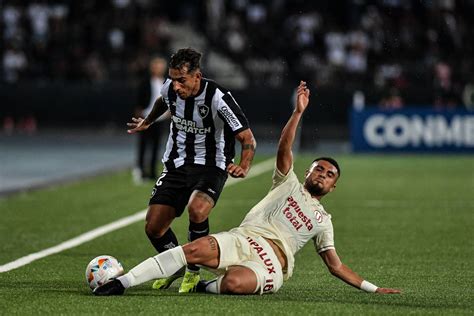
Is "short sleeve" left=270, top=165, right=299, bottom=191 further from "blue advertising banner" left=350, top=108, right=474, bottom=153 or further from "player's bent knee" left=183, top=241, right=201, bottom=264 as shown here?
"blue advertising banner" left=350, top=108, right=474, bottom=153

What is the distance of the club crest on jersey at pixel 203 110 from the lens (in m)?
9.66

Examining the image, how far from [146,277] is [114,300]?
28 centimetres

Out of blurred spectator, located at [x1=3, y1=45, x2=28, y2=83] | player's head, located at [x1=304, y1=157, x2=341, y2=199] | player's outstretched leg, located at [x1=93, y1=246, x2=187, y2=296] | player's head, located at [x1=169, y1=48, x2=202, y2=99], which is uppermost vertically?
player's head, located at [x1=169, y1=48, x2=202, y2=99]

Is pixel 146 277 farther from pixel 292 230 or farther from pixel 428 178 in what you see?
pixel 428 178

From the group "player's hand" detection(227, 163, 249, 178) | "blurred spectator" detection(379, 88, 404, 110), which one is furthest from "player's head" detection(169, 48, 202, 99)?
"blurred spectator" detection(379, 88, 404, 110)

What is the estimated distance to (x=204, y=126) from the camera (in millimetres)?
9797

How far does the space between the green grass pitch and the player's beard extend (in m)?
0.76

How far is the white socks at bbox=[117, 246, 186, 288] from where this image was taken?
27.8ft

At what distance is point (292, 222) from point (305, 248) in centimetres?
369

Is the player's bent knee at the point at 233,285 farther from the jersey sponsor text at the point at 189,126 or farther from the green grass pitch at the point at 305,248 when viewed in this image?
the jersey sponsor text at the point at 189,126

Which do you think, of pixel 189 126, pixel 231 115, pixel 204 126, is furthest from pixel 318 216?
pixel 189 126

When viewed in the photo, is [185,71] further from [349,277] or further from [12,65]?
[12,65]

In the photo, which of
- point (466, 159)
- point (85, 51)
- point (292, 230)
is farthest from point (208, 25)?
point (292, 230)

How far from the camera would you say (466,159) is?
27.9 metres
